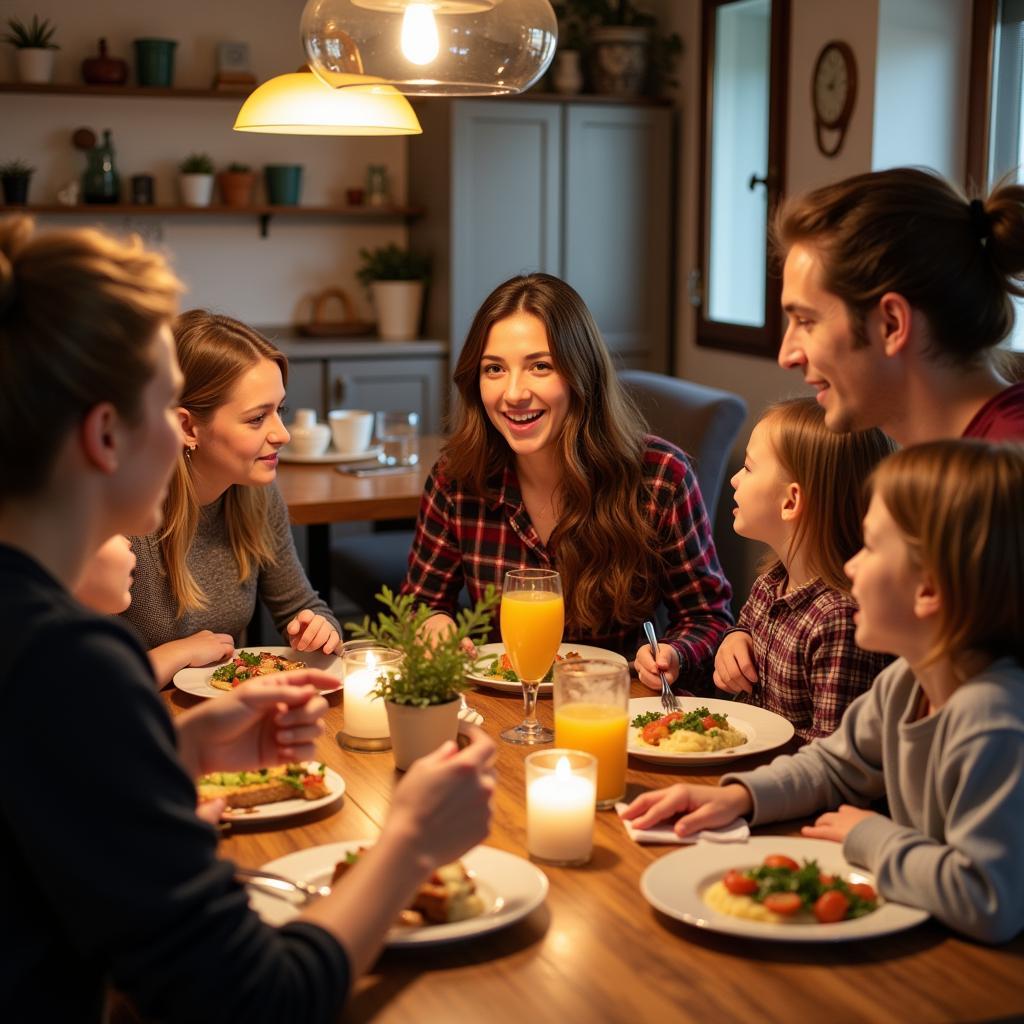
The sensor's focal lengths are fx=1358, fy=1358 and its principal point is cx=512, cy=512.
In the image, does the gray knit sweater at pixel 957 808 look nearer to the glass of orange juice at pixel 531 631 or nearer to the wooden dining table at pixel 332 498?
the glass of orange juice at pixel 531 631

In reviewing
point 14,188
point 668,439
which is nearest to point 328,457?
point 668,439

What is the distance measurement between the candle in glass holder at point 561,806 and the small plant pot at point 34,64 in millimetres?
4644

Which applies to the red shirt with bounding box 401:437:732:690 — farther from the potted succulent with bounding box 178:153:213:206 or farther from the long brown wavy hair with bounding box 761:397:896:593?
the potted succulent with bounding box 178:153:213:206

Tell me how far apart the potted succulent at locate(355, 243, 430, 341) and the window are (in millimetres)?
1158

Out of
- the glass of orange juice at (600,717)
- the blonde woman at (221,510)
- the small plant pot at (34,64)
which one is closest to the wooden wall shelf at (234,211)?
the small plant pot at (34,64)

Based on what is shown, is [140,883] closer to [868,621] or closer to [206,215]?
[868,621]

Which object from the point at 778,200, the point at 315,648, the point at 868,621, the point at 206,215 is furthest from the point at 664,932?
the point at 206,215

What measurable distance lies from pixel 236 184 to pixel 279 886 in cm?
471

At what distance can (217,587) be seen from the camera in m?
2.39

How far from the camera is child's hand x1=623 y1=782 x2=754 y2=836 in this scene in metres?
1.43

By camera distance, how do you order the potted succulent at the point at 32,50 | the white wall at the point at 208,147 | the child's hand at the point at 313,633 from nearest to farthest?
the child's hand at the point at 313,633
the potted succulent at the point at 32,50
the white wall at the point at 208,147

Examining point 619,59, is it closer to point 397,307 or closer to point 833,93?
point 833,93

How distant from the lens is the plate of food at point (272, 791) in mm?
1475

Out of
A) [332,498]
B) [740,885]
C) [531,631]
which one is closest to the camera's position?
[740,885]
